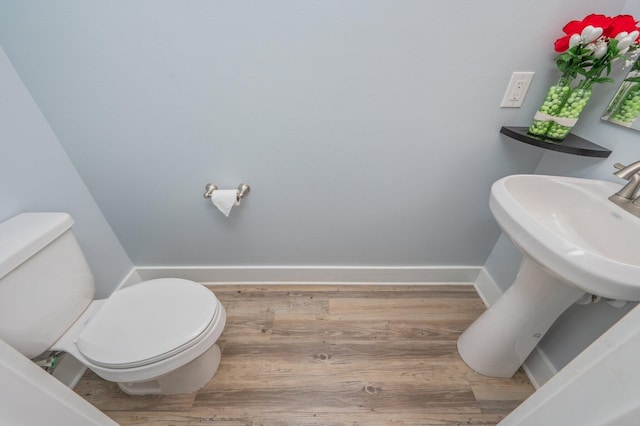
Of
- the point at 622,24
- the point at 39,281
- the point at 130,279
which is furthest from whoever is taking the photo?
the point at 130,279

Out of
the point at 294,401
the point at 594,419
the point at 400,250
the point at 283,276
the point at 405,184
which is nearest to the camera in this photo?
the point at 594,419

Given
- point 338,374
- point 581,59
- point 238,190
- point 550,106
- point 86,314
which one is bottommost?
point 338,374

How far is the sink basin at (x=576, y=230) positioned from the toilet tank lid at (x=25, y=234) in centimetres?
142

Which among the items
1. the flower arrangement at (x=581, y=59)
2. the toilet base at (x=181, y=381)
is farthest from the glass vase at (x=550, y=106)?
the toilet base at (x=181, y=381)

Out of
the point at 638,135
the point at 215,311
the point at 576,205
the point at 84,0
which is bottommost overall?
the point at 215,311

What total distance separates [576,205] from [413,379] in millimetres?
920

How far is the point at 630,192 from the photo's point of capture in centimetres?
68

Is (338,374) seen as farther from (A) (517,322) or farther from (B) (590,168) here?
(B) (590,168)

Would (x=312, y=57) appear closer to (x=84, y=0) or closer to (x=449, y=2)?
(x=449, y=2)

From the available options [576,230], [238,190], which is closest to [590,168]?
[576,230]

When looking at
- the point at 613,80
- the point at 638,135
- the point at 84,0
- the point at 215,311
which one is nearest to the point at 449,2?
the point at 613,80

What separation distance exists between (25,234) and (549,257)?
1.50 meters

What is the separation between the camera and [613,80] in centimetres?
76

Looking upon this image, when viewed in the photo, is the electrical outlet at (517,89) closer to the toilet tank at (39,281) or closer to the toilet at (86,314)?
the toilet at (86,314)
